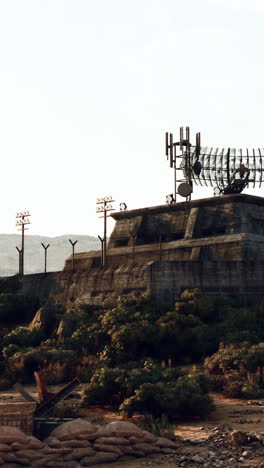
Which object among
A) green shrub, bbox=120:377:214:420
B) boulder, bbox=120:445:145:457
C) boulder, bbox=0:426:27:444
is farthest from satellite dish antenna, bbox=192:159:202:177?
boulder, bbox=0:426:27:444

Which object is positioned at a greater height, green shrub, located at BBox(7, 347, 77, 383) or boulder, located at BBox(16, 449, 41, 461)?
green shrub, located at BBox(7, 347, 77, 383)

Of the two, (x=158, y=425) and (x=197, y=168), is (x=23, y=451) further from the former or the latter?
(x=197, y=168)

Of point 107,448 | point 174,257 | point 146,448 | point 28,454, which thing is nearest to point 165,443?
point 146,448

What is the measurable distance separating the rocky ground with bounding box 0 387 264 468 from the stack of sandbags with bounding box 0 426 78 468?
177cm

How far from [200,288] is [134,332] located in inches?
327

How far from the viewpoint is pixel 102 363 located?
38.5 meters

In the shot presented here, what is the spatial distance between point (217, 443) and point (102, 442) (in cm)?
389

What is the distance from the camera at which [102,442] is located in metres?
22.7

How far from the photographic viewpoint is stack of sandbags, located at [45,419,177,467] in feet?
73.0

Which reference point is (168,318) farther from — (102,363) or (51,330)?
(51,330)

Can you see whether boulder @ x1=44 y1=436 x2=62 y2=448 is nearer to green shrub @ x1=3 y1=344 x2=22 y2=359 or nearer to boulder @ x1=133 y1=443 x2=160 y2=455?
boulder @ x1=133 y1=443 x2=160 y2=455

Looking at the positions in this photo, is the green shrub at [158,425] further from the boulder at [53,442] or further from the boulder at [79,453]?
the boulder at [53,442]

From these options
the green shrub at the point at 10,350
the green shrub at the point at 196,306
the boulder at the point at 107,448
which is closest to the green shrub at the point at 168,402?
the boulder at the point at 107,448

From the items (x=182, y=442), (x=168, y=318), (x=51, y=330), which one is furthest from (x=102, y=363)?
(x=182, y=442)
